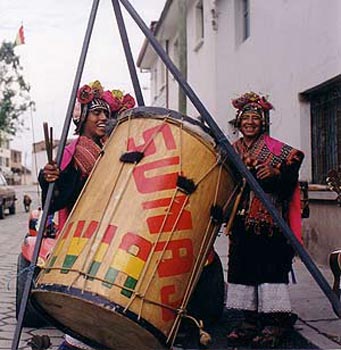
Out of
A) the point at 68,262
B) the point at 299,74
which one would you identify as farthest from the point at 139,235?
the point at 299,74

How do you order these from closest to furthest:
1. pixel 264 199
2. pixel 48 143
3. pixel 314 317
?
pixel 264 199 → pixel 48 143 → pixel 314 317

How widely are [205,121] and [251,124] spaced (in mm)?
908

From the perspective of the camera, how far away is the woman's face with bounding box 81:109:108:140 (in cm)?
492

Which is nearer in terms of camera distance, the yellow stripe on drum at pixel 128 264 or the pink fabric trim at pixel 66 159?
the yellow stripe on drum at pixel 128 264

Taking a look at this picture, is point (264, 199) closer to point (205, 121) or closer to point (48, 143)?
point (205, 121)

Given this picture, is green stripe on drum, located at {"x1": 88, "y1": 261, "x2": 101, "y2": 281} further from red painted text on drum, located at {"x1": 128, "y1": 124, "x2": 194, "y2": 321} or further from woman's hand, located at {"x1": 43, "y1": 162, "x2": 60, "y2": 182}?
woman's hand, located at {"x1": 43, "y1": 162, "x2": 60, "y2": 182}

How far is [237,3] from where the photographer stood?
13.7 m

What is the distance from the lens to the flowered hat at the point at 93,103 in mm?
4965

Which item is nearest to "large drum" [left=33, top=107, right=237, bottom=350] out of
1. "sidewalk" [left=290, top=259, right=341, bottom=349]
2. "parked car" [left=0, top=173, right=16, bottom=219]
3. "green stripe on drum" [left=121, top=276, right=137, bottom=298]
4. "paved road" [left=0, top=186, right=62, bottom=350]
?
"green stripe on drum" [left=121, top=276, right=137, bottom=298]

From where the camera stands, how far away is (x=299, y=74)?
9.68 metres

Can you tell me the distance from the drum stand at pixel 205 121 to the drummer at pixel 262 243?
1.91 ft

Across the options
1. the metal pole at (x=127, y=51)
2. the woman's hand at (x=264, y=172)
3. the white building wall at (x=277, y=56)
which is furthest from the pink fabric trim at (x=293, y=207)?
the white building wall at (x=277, y=56)

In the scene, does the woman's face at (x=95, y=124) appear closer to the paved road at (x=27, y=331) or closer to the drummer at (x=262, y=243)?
the drummer at (x=262, y=243)

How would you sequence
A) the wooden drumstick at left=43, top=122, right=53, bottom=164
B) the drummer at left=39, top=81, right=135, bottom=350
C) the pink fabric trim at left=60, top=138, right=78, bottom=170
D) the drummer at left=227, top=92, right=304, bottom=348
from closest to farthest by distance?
the wooden drumstick at left=43, top=122, right=53, bottom=164, the drummer at left=39, top=81, right=135, bottom=350, the pink fabric trim at left=60, top=138, right=78, bottom=170, the drummer at left=227, top=92, right=304, bottom=348
